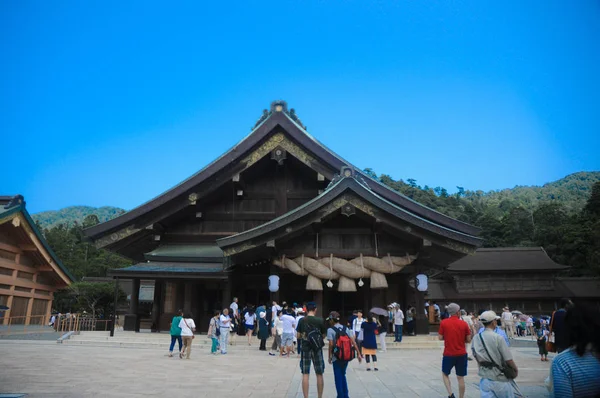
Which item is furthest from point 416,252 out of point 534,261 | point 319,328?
point 534,261

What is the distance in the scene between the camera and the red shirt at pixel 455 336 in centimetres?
673

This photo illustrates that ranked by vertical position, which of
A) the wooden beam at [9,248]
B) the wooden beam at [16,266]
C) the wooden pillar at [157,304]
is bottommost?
the wooden pillar at [157,304]

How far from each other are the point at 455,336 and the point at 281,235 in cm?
912

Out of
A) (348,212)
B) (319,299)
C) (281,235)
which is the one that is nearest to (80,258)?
(281,235)

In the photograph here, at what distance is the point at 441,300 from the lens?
40.4 meters

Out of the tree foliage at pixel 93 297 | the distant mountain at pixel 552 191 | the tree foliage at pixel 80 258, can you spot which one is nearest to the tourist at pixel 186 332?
the tree foliage at pixel 93 297

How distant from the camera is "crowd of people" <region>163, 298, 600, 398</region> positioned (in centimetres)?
310

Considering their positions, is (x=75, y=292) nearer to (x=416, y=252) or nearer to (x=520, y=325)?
(x=416, y=252)

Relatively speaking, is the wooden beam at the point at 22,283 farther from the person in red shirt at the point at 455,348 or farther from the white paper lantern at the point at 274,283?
the person in red shirt at the point at 455,348

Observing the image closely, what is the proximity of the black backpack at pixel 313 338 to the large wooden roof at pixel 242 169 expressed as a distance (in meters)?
10.9

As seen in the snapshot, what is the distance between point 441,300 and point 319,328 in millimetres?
36801

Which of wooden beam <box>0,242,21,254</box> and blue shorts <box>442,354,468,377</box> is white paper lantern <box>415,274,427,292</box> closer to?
blue shorts <box>442,354,468,377</box>

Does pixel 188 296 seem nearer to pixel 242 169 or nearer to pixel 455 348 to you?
pixel 242 169

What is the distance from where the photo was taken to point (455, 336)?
6766 millimetres
